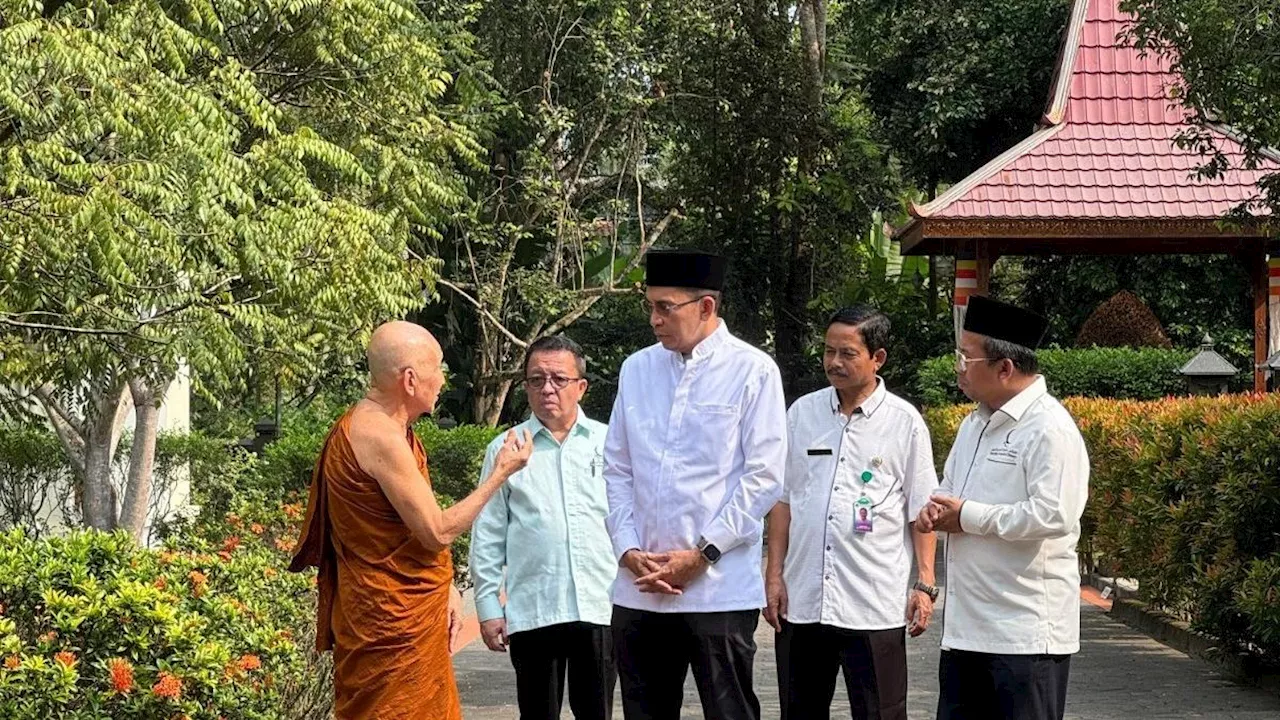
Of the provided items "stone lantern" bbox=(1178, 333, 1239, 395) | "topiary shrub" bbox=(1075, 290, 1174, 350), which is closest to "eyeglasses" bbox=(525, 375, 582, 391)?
"stone lantern" bbox=(1178, 333, 1239, 395)

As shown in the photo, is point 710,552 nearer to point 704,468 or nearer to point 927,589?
point 704,468

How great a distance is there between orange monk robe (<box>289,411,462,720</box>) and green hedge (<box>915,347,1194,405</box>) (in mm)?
16921

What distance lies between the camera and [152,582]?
667cm

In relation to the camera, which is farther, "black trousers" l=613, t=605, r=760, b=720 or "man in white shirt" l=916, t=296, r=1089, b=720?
"black trousers" l=613, t=605, r=760, b=720

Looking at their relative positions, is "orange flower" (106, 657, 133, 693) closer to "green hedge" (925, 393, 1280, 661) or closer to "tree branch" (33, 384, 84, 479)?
"green hedge" (925, 393, 1280, 661)

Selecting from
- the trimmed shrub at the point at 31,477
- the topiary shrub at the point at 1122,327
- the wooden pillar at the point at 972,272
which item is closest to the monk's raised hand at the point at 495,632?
the trimmed shrub at the point at 31,477

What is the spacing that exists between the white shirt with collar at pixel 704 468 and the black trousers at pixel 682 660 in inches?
2.0

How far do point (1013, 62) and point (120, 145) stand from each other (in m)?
20.4

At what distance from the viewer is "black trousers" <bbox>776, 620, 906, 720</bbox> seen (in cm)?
625

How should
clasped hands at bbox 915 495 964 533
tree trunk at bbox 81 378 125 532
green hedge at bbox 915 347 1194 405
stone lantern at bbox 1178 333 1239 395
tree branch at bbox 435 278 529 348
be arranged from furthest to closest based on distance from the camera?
1. tree branch at bbox 435 278 529 348
2. green hedge at bbox 915 347 1194 405
3. stone lantern at bbox 1178 333 1239 395
4. tree trunk at bbox 81 378 125 532
5. clasped hands at bbox 915 495 964 533

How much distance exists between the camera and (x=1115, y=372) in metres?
22.0

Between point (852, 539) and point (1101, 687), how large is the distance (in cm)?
460

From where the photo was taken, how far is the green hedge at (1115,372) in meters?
21.8

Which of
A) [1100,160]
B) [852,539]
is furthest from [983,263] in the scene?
[852,539]
